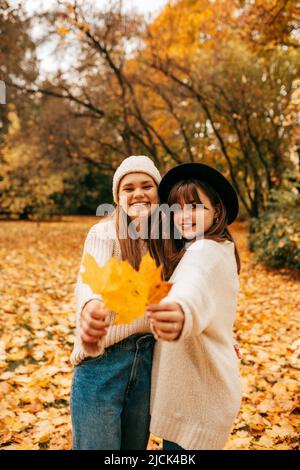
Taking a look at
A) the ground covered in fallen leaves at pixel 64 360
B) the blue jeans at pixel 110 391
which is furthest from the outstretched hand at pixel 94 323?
the ground covered in fallen leaves at pixel 64 360

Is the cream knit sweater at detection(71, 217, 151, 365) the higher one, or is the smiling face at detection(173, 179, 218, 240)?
the smiling face at detection(173, 179, 218, 240)

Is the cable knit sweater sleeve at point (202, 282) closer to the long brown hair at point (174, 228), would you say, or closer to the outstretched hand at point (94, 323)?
the long brown hair at point (174, 228)

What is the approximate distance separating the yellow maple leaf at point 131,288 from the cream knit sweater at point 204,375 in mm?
273

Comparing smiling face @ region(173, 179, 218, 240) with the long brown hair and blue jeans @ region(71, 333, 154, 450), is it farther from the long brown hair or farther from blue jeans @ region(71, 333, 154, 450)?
blue jeans @ region(71, 333, 154, 450)

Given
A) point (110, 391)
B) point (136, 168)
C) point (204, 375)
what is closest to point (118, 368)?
point (110, 391)

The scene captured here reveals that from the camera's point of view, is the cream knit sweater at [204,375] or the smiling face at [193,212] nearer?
the cream knit sweater at [204,375]

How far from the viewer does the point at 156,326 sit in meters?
0.92

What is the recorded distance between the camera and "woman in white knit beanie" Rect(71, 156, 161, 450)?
133 cm

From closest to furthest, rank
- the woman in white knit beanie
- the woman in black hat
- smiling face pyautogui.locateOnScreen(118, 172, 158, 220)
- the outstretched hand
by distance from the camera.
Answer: the outstretched hand
the woman in black hat
the woman in white knit beanie
smiling face pyautogui.locateOnScreen(118, 172, 158, 220)

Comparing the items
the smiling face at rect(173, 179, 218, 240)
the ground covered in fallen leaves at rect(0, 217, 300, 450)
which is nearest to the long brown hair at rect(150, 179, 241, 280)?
the smiling face at rect(173, 179, 218, 240)

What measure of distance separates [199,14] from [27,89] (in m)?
5.15

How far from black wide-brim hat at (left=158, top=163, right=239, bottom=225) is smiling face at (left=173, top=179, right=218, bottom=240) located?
0.14 ft

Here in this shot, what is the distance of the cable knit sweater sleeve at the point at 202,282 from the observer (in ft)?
3.20

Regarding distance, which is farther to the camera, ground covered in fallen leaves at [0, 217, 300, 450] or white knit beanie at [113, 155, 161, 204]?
ground covered in fallen leaves at [0, 217, 300, 450]
